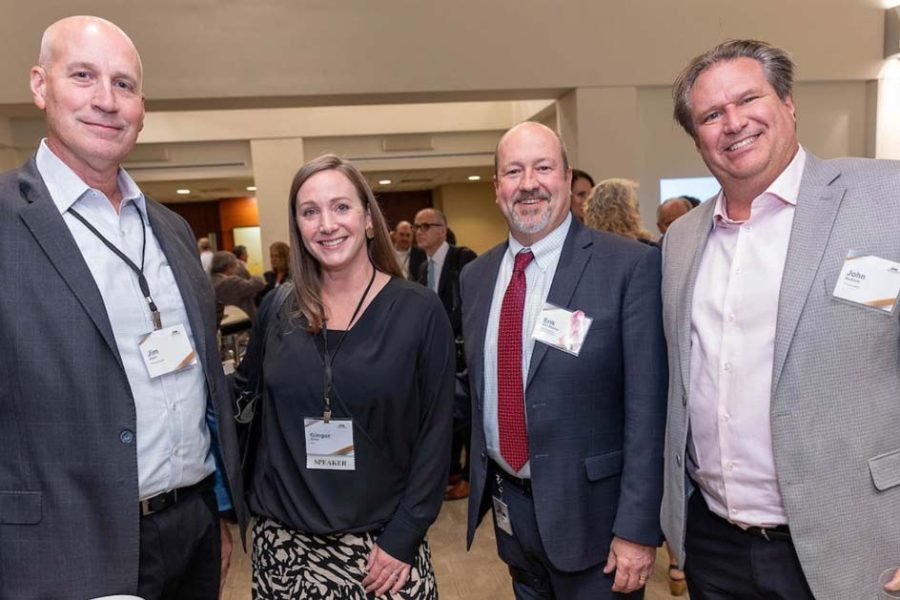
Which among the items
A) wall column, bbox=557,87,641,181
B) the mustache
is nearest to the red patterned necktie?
the mustache

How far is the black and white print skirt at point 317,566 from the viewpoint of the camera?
5.35 feet

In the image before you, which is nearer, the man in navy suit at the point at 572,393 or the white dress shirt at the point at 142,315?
the white dress shirt at the point at 142,315

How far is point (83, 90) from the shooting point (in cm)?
143

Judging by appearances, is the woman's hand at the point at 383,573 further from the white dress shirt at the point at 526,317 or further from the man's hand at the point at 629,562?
the man's hand at the point at 629,562

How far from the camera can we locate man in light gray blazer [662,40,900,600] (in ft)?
4.21

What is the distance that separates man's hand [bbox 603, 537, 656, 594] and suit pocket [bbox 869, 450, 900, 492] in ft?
1.77

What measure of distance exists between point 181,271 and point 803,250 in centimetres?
153

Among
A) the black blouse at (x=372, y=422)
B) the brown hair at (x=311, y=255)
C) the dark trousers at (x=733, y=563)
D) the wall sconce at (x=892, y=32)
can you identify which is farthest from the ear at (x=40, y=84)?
the wall sconce at (x=892, y=32)

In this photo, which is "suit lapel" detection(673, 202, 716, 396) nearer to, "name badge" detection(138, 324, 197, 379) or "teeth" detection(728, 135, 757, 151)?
"teeth" detection(728, 135, 757, 151)

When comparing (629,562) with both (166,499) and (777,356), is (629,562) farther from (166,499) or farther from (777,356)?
(166,499)

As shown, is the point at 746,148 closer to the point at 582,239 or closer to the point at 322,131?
the point at 582,239

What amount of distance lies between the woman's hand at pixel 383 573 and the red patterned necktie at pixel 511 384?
1.32 ft

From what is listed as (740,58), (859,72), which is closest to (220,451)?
(740,58)

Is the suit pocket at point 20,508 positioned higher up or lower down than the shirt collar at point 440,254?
lower down
